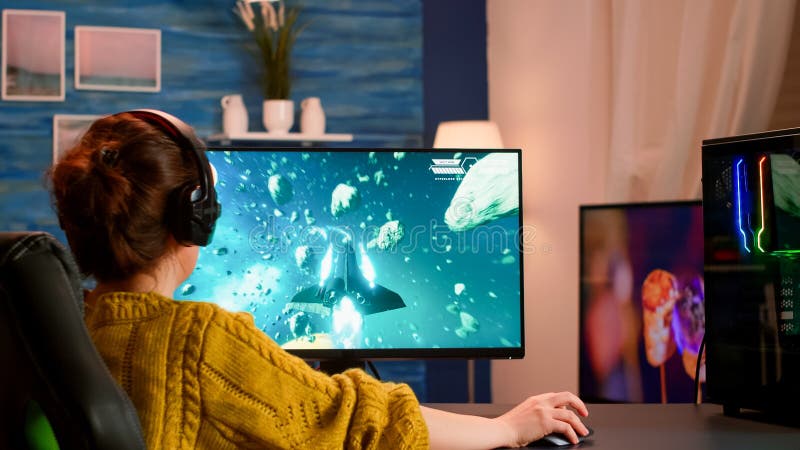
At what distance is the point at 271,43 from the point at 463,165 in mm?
2663

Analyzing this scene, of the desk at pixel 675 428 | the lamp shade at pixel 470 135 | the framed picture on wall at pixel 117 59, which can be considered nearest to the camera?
the desk at pixel 675 428

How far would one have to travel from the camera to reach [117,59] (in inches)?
164

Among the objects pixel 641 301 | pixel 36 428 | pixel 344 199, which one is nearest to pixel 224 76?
pixel 641 301

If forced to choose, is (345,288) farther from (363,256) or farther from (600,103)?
(600,103)

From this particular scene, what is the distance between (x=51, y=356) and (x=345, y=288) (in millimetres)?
801

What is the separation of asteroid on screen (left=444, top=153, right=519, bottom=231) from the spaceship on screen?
16 cm

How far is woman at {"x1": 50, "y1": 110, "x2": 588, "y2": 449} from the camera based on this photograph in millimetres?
1090

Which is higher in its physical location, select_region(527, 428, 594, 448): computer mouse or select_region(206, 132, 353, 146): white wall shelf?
select_region(206, 132, 353, 146): white wall shelf

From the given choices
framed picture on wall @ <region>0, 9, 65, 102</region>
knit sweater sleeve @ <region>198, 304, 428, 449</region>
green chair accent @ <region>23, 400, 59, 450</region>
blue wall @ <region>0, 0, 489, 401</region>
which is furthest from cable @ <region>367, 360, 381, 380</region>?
framed picture on wall @ <region>0, 9, 65, 102</region>

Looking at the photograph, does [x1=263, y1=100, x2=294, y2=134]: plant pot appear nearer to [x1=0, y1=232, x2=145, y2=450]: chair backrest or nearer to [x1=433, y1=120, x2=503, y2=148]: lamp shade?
[x1=433, y1=120, x2=503, y2=148]: lamp shade

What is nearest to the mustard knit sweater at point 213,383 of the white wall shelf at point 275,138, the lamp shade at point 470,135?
the lamp shade at point 470,135

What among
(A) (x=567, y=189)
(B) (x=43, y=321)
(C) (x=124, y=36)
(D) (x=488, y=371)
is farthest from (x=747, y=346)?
(C) (x=124, y=36)

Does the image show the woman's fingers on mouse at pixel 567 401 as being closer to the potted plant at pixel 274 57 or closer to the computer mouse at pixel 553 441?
the computer mouse at pixel 553 441

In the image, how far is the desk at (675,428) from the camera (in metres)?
1.32
